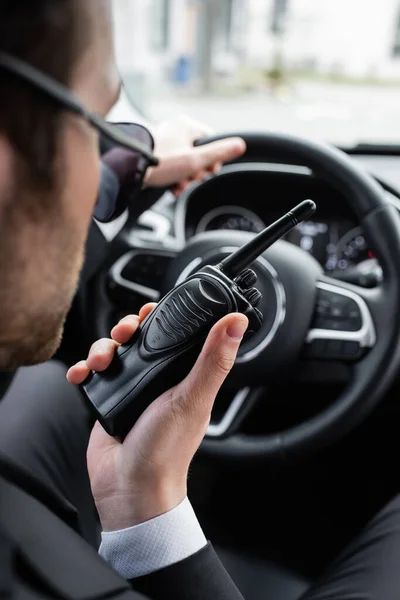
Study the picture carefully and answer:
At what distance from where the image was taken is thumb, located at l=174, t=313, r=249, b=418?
0.64 m

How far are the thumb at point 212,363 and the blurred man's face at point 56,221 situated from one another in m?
0.15

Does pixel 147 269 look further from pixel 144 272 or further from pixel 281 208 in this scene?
pixel 281 208

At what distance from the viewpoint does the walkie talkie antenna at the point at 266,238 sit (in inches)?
27.9

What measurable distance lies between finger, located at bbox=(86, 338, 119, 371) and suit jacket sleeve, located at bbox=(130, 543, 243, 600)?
0.24 metres

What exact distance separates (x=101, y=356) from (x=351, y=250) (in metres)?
0.66

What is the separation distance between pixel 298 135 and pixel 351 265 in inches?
14.3

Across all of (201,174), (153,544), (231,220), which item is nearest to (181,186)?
(201,174)

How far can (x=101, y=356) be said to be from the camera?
2.50 feet

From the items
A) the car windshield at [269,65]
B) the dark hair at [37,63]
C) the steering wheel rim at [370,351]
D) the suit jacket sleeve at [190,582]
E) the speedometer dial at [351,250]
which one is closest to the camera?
the dark hair at [37,63]

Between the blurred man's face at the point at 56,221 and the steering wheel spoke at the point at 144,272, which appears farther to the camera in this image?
the steering wheel spoke at the point at 144,272

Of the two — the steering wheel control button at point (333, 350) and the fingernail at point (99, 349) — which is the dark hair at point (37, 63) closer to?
the fingernail at point (99, 349)

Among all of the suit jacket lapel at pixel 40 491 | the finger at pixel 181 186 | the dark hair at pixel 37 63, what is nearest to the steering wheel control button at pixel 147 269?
the finger at pixel 181 186

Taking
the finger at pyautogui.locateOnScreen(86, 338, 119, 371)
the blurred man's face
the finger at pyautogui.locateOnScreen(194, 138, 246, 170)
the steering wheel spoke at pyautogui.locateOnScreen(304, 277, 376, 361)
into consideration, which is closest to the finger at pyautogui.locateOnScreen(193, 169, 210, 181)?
the finger at pyautogui.locateOnScreen(194, 138, 246, 170)

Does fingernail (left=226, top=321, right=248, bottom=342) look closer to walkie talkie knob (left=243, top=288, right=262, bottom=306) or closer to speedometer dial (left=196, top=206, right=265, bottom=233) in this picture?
walkie talkie knob (left=243, top=288, right=262, bottom=306)
